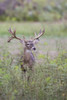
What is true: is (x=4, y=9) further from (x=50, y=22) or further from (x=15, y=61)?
(x=15, y=61)

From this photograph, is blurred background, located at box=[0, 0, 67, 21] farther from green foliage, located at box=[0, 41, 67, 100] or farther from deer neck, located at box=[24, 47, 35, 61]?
green foliage, located at box=[0, 41, 67, 100]

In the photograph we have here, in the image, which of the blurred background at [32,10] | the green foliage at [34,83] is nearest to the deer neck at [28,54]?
the green foliage at [34,83]

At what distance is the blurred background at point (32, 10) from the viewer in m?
29.2

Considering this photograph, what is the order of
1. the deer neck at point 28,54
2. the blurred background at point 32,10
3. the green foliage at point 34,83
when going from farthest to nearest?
the blurred background at point 32,10, the deer neck at point 28,54, the green foliage at point 34,83

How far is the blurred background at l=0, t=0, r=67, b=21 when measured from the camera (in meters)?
29.2

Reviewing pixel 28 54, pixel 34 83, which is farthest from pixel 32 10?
pixel 34 83


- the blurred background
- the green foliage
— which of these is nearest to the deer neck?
the green foliage

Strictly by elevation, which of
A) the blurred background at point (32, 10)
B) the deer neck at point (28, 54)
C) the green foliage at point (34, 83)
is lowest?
the green foliage at point (34, 83)

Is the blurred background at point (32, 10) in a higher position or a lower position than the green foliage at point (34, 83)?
higher

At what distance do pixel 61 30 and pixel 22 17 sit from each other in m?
6.40

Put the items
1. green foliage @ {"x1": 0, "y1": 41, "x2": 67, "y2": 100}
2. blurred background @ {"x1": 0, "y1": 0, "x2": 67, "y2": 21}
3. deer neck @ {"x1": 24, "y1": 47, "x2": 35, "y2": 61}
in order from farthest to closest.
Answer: blurred background @ {"x1": 0, "y1": 0, "x2": 67, "y2": 21}, deer neck @ {"x1": 24, "y1": 47, "x2": 35, "y2": 61}, green foliage @ {"x1": 0, "y1": 41, "x2": 67, "y2": 100}

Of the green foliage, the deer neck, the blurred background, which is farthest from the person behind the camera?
the blurred background

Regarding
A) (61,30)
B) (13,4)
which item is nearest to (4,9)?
(13,4)

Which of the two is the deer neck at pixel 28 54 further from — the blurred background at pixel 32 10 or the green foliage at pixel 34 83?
the blurred background at pixel 32 10
